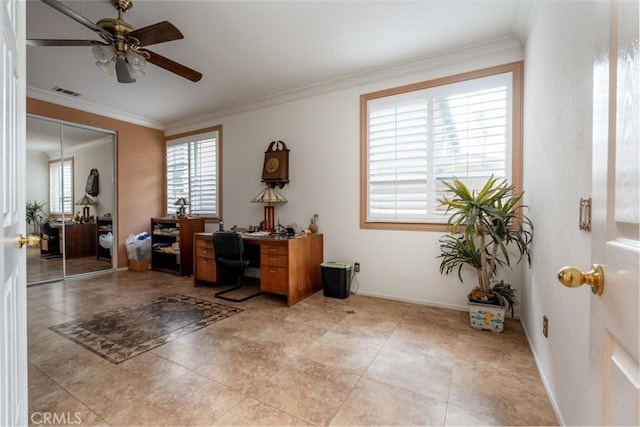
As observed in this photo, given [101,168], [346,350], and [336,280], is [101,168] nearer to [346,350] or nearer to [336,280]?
[336,280]

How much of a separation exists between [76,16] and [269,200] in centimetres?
257

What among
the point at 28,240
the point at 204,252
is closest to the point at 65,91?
the point at 204,252

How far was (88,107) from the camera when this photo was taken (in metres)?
4.53

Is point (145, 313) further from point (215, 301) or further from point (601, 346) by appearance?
point (601, 346)

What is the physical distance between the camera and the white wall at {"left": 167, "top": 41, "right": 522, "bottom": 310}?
3.13 metres

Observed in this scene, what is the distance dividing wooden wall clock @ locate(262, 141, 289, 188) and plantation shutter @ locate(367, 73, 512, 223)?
1.27 m

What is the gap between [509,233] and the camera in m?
2.43

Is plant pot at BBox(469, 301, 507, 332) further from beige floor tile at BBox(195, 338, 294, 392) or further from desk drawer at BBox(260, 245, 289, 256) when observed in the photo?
desk drawer at BBox(260, 245, 289, 256)

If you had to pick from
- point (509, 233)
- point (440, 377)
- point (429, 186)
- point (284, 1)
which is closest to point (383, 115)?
point (429, 186)

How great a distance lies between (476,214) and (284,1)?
2.41 m

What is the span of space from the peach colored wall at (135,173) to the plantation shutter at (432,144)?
4.41 meters

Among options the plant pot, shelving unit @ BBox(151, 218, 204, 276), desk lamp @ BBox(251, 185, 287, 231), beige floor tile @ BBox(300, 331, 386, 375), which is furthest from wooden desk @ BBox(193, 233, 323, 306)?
the plant pot

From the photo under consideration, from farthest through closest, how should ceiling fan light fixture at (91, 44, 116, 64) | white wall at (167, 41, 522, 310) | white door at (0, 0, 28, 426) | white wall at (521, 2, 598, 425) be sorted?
white wall at (167, 41, 522, 310) < ceiling fan light fixture at (91, 44, 116, 64) < white wall at (521, 2, 598, 425) < white door at (0, 0, 28, 426)

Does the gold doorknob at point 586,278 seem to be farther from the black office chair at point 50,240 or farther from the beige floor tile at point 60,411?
the black office chair at point 50,240
